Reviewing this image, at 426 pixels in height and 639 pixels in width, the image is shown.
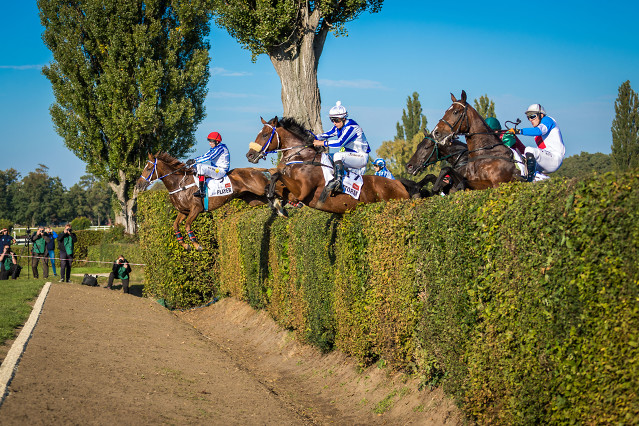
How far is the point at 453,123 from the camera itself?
1149cm

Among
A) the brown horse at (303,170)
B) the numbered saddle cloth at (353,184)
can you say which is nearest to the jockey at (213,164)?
the brown horse at (303,170)

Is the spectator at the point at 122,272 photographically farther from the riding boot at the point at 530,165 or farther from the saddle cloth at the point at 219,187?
the riding boot at the point at 530,165

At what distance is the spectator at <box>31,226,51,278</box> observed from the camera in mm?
26172

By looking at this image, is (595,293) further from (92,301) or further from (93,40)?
(93,40)

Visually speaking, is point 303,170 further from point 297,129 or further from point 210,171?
point 210,171

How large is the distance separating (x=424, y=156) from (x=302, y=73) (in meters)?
10.7

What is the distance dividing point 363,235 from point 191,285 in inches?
498

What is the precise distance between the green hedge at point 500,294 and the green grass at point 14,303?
5718 mm

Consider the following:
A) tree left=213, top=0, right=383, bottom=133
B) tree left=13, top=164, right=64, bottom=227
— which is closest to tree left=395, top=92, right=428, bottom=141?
tree left=213, top=0, right=383, bottom=133

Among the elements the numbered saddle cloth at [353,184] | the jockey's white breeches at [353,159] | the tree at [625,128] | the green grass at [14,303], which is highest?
the tree at [625,128]

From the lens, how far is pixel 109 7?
33.9 meters

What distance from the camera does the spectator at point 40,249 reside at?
26.2 m

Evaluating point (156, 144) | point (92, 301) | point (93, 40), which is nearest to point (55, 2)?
point (93, 40)

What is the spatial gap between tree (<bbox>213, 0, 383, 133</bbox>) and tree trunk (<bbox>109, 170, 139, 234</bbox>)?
17908mm
